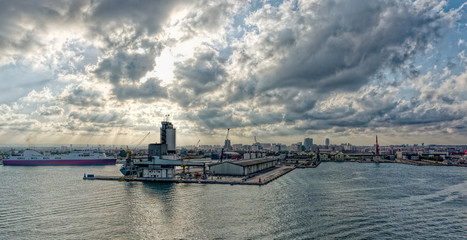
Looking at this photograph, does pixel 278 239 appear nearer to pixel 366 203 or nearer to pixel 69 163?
pixel 366 203

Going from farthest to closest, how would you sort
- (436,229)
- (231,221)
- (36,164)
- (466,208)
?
(36,164)
(466,208)
(231,221)
(436,229)

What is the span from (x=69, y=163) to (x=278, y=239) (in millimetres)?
92651

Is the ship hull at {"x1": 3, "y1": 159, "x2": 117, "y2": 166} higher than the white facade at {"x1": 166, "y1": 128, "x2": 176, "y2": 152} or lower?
lower

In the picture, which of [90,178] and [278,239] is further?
[90,178]

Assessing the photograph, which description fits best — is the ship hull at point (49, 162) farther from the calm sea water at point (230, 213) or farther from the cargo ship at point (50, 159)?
the calm sea water at point (230, 213)

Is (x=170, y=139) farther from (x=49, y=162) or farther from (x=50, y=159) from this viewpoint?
(x=50, y=159)

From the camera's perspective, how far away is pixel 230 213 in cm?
2684

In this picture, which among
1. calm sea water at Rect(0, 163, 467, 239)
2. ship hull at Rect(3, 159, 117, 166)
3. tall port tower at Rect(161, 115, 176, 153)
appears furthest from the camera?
ship hull at Rect(3, 159, 117, 166)

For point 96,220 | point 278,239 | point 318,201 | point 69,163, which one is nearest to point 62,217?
point 96,220

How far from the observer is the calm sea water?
70.0 feet

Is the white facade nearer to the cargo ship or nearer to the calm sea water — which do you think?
the cargo ship

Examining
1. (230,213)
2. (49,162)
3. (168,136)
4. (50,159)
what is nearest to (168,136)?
(168,136)

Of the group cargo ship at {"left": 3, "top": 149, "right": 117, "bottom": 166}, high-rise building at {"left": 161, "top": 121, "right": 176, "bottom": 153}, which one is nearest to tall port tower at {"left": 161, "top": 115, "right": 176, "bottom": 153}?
high-rise building at {"left": 161, "top": 121, "right": 176, "bottom": 153}

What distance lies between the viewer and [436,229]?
2261 centimetres
